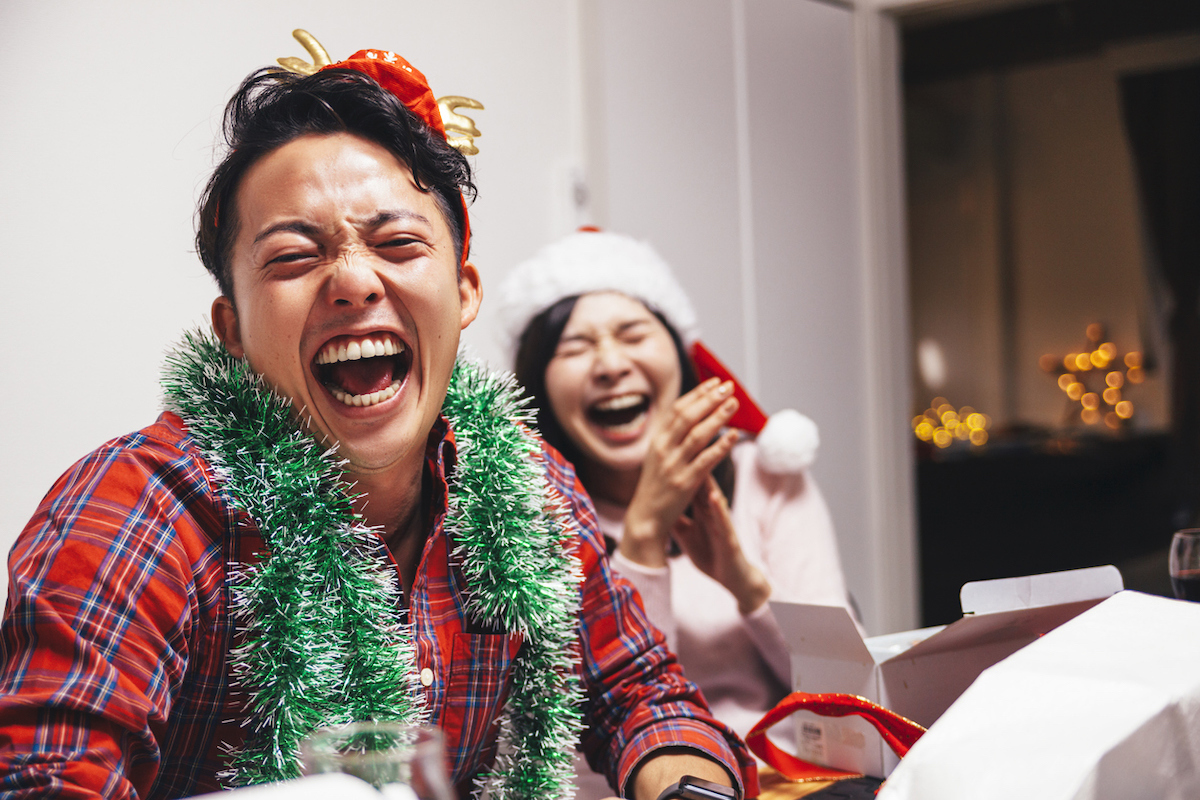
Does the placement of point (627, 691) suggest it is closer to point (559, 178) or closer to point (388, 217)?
point (388, 217)

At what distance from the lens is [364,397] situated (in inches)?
38.3

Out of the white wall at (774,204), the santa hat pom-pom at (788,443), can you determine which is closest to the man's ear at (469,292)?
the santa hat pom-pom at (788,443)

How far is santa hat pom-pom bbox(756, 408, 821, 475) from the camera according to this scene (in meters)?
1.84

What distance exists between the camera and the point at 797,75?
300 centimetres

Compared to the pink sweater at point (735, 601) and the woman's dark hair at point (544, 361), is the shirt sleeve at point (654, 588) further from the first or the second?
the woman's dark hair at point (544, 361)

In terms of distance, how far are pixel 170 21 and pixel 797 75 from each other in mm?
1891

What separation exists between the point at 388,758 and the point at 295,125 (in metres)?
0.66

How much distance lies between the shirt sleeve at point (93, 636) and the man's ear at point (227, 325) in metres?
0.19

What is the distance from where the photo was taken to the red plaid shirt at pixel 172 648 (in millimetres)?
727

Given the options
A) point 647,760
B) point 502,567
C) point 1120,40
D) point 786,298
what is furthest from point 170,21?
point 1120,40

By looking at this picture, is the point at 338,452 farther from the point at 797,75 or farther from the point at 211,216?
the point at 797,75

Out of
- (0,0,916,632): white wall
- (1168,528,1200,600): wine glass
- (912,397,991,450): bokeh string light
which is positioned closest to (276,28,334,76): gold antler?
(0,0,916,632): white wall

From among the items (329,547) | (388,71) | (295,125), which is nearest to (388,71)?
(388,71)

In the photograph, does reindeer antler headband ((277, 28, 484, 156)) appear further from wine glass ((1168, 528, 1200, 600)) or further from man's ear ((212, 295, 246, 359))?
wine glass ((1168, 528, 1200, 600))
